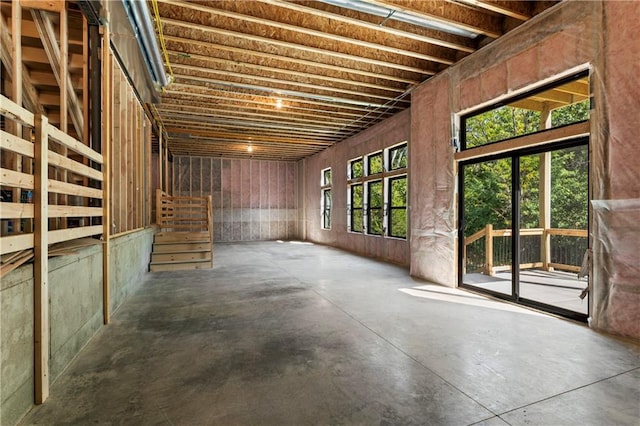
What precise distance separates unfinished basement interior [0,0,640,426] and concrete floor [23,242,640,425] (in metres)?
0.02

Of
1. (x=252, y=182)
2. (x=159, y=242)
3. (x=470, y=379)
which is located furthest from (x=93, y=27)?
(x=252, y=182)

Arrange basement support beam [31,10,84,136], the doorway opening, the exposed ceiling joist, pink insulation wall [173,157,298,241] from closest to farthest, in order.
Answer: basement support beam [31,10,84,136] → the exposed ceiling joist → the doorway opening → pink insulation wall [173,157,298,241]

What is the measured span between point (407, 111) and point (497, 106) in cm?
278

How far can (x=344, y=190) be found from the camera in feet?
32.4

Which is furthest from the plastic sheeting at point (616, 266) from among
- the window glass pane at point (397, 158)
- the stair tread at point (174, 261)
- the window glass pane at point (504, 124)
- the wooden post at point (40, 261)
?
the stair tread at point (174, 261)

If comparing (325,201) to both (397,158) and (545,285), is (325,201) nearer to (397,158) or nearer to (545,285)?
(397,158)

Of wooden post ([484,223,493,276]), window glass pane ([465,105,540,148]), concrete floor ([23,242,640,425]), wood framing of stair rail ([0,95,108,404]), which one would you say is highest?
window glass pane ([465,105,540,148])

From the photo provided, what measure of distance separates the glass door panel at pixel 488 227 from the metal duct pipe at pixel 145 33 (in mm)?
4671

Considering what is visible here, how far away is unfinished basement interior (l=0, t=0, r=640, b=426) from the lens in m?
1.97

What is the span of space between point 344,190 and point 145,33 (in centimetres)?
721

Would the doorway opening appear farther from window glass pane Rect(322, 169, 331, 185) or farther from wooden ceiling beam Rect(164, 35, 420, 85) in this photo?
window glass pane Rect(322, 169, 331, 185)

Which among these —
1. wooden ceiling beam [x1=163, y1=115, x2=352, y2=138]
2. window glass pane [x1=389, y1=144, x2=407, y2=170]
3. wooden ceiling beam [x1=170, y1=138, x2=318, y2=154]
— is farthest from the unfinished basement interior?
wooden ceiling beam [x1=170, y1=138, x2=318, y2=154]

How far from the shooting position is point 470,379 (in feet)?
7.32

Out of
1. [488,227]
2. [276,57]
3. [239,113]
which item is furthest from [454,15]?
[239,113]
